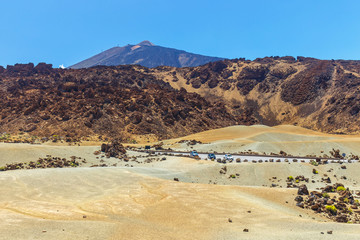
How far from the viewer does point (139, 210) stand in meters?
18.1

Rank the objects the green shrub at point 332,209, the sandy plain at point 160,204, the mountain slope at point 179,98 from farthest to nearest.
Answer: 1. the mountain slope at point 179,98
2. the green shrub at point 332,209
3. the sandy plain at point 160,204

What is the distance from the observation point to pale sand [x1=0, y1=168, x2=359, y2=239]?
13.0 metres

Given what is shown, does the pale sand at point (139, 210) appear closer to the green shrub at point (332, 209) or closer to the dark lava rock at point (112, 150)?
the green shrub at point (332, 209)

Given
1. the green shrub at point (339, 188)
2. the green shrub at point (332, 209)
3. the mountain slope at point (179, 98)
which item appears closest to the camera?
the green shrub at point (332, 209)

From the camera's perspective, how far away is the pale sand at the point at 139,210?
1301 cm

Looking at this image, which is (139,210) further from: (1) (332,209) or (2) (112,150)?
(2) (112,150)

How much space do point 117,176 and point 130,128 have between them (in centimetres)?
4988

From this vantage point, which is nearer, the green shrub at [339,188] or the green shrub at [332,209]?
the green shrub at [332,209]

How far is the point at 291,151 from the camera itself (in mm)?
50812

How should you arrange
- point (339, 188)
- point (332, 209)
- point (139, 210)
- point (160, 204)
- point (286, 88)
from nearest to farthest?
point (139, 210) < point (332, 209) < point (160, 204) < point (339, 188) < point (286, 88)

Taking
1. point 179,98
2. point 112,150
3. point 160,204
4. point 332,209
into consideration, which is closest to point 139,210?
point 160,204

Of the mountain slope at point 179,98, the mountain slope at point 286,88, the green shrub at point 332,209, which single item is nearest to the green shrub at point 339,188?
the green shrub at point 332,209

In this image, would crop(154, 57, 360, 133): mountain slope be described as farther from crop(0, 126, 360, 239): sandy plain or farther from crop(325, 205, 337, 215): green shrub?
crop(325, 205, 337, 215): green shrub

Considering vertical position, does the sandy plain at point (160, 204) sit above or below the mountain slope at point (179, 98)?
below
